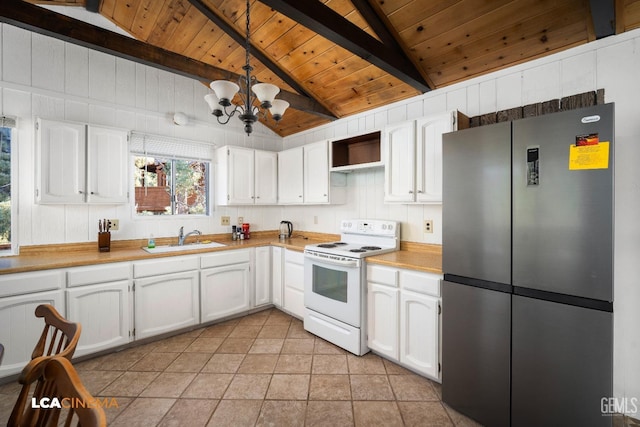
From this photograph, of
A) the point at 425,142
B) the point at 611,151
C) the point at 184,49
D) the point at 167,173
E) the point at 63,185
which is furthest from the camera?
the point at 167,173

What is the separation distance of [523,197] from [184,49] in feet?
11.6

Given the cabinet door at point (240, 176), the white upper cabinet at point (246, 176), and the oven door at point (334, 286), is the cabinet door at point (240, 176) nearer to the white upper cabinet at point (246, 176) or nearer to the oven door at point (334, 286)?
the white upper cabinet at point (246, 176)

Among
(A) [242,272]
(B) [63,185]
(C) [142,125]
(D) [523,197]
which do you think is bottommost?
(A) [242,272]

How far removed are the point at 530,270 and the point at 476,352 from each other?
0.60m

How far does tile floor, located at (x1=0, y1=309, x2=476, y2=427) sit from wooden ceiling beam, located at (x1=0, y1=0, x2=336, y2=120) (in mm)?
2557

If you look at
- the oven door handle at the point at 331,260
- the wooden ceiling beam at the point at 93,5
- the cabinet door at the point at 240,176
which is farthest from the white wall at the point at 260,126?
the oven door handle at the point at 331,260

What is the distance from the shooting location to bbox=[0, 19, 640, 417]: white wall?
1.82 m

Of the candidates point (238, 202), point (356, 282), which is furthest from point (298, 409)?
point (238, 202)

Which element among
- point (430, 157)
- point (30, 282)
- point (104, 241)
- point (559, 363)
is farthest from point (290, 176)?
point (559, 363)

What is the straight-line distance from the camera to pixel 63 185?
2596mm

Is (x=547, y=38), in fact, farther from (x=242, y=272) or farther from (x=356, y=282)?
(x=242, y=272)

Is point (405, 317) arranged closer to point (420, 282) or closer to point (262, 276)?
point (420, 282)

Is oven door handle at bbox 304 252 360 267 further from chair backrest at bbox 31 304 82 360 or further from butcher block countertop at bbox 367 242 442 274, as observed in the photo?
chair backrest at bbox 31 304 82 360

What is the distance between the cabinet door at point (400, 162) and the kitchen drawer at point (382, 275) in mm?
646
